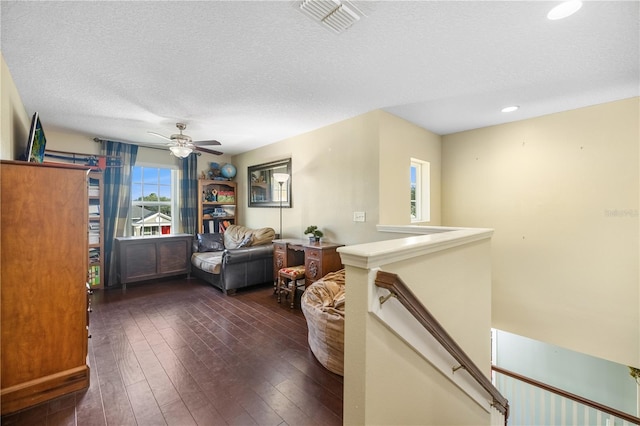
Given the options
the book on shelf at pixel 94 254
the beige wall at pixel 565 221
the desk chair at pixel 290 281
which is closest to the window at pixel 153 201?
the book on shelf at pixel 94 254

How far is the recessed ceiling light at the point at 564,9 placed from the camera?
1585 millimetres

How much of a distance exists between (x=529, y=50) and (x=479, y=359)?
2508mm

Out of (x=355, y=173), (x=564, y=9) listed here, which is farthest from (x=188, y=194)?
(x=564, y=9)

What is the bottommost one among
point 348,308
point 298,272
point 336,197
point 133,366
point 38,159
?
point 133,366

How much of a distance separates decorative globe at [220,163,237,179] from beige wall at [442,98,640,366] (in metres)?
4.59

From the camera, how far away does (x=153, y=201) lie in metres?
5.18

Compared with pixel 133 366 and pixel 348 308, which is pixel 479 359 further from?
pixel 133 366

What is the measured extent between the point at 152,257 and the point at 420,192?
15.2ft

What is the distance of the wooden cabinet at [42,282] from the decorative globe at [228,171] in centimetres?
398

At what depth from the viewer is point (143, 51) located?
6.78 feet

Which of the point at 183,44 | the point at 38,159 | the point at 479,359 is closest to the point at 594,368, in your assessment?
the point at 479,359

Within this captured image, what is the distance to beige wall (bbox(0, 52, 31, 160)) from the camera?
217cm

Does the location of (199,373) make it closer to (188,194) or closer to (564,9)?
(564,9)

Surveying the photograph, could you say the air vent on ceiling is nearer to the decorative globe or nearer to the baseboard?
the baseboard
